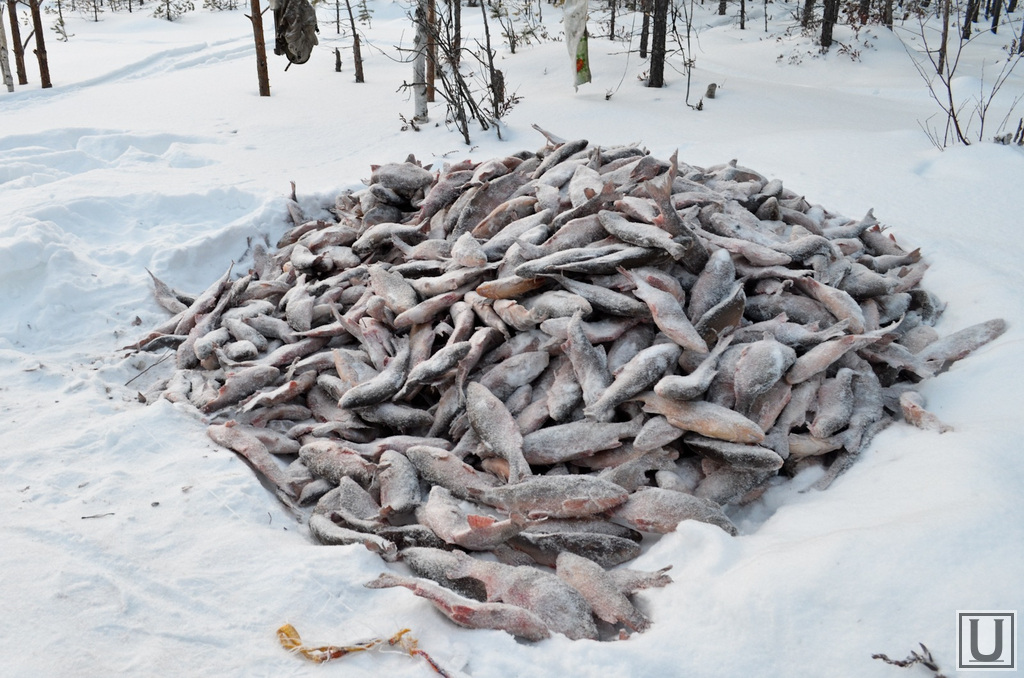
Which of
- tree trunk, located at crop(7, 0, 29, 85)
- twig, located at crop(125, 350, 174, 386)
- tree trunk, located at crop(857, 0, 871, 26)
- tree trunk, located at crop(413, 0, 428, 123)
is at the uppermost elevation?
tree trunk, located at crop(857, 0, 871, 26)

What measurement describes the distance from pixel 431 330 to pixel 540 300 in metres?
0.55

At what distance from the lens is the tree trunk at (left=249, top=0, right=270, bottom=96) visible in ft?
31.3

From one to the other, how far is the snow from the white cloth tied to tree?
5.95 feet

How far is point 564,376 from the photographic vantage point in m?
2.87

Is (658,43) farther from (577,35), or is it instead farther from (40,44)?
(40,44)

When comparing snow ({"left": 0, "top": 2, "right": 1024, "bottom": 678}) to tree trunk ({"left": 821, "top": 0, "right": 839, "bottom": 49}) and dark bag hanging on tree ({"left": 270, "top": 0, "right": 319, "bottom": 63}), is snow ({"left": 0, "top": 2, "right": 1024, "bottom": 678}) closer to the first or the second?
dark bag hanging on tree ({"left": 270, "top": 0, "right": 319, "bottom": 63})

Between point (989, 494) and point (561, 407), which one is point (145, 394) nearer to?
point (561, 407)

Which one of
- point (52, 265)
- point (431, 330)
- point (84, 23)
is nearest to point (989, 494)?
point (431, 330)

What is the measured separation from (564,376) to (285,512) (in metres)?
1.22

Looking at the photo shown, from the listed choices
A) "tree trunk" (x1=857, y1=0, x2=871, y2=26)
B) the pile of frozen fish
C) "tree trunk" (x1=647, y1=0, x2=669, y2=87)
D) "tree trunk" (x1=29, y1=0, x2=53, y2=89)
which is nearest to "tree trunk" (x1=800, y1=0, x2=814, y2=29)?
"tree trunk" (x1=857, y1=0, x2=871, y2=26)

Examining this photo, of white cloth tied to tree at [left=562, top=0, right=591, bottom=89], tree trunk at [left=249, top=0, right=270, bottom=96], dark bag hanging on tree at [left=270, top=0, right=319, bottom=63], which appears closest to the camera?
white cloth tied to tree at [left=562, top=0, right=591, bottom=89]

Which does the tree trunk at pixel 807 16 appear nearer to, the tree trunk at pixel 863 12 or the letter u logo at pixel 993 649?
the tree trunk at pixel 863 12

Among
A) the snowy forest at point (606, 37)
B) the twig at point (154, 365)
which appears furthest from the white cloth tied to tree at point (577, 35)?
the twig at point (154, 365)

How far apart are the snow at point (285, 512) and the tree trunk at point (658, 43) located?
2820 millimetres
